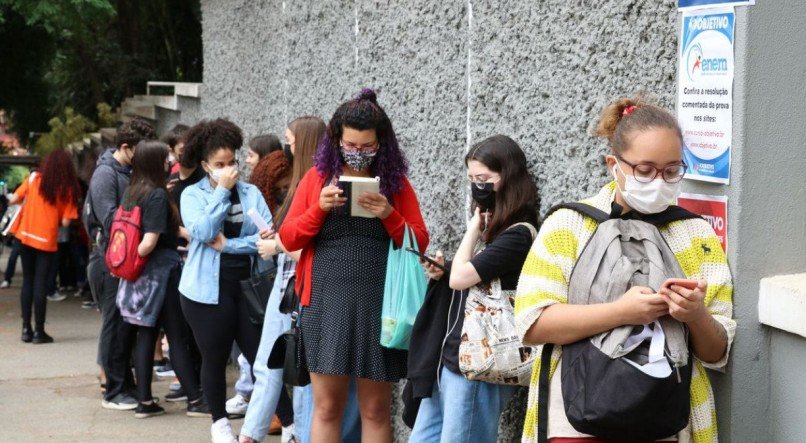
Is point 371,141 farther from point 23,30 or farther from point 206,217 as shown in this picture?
point 23,30

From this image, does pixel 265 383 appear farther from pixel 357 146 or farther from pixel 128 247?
pixel 357 146

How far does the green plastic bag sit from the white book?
29 centimetres

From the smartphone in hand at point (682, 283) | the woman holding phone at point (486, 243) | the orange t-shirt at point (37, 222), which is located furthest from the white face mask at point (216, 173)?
the orange t-shirt at point (37, 222)

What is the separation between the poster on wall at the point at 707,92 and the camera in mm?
3309

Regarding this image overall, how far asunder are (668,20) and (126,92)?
16.7 metres

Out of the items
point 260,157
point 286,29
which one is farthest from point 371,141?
point 286,29

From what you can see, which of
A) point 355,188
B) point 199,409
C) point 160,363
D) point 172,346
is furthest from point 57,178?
point 355,188

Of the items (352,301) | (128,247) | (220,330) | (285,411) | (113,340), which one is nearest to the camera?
(352,301)

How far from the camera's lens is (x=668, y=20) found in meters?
3.63

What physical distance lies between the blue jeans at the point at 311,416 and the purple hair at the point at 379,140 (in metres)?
1.35

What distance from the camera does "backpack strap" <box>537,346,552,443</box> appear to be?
3.14m

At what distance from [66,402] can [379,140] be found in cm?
441

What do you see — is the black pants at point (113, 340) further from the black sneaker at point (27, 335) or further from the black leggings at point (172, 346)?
the black sneaker at point (27, 335)

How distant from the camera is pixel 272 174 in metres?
6.99
